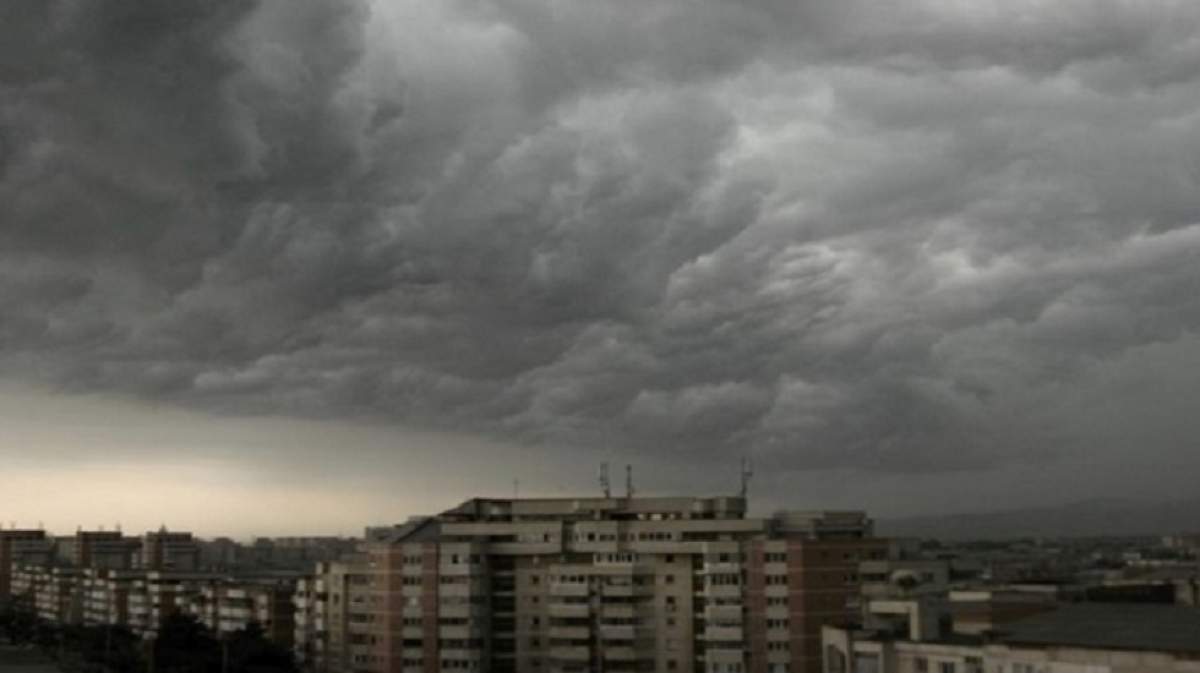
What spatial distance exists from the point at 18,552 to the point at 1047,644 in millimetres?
178932

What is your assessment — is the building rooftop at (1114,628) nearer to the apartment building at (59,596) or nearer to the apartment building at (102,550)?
the apartment building at (59,596)

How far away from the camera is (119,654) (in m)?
94.4

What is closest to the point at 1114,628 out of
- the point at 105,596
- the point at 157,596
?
the point at 157,596

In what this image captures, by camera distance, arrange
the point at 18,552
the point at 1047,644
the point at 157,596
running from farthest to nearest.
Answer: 1. the point at 18,552
2. the point at 157,596
3. the point at 1047,644

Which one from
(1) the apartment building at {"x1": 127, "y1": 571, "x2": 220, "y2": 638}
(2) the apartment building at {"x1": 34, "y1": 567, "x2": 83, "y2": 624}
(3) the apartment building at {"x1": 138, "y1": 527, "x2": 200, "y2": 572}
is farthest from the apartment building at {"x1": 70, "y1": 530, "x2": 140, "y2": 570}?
(1) the apartment building at {"x1": 127, "y1": 571, "x2": 220, "y2": 638}

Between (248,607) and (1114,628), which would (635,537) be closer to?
(1114,628)

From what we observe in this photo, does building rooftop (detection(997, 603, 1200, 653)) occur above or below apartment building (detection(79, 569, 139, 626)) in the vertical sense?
above

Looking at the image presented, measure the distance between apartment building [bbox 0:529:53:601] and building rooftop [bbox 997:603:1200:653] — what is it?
503 feet

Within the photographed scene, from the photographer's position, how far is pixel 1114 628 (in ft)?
121

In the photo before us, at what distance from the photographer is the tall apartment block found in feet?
221

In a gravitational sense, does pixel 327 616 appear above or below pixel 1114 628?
below

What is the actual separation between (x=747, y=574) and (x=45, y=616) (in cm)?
10600

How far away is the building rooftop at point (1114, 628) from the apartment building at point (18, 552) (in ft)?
503

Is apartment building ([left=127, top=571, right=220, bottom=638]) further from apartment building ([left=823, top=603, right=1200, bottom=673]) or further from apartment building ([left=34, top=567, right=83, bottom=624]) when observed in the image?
apartment building ([left=823, top=603, right=1200, bottom=673])
